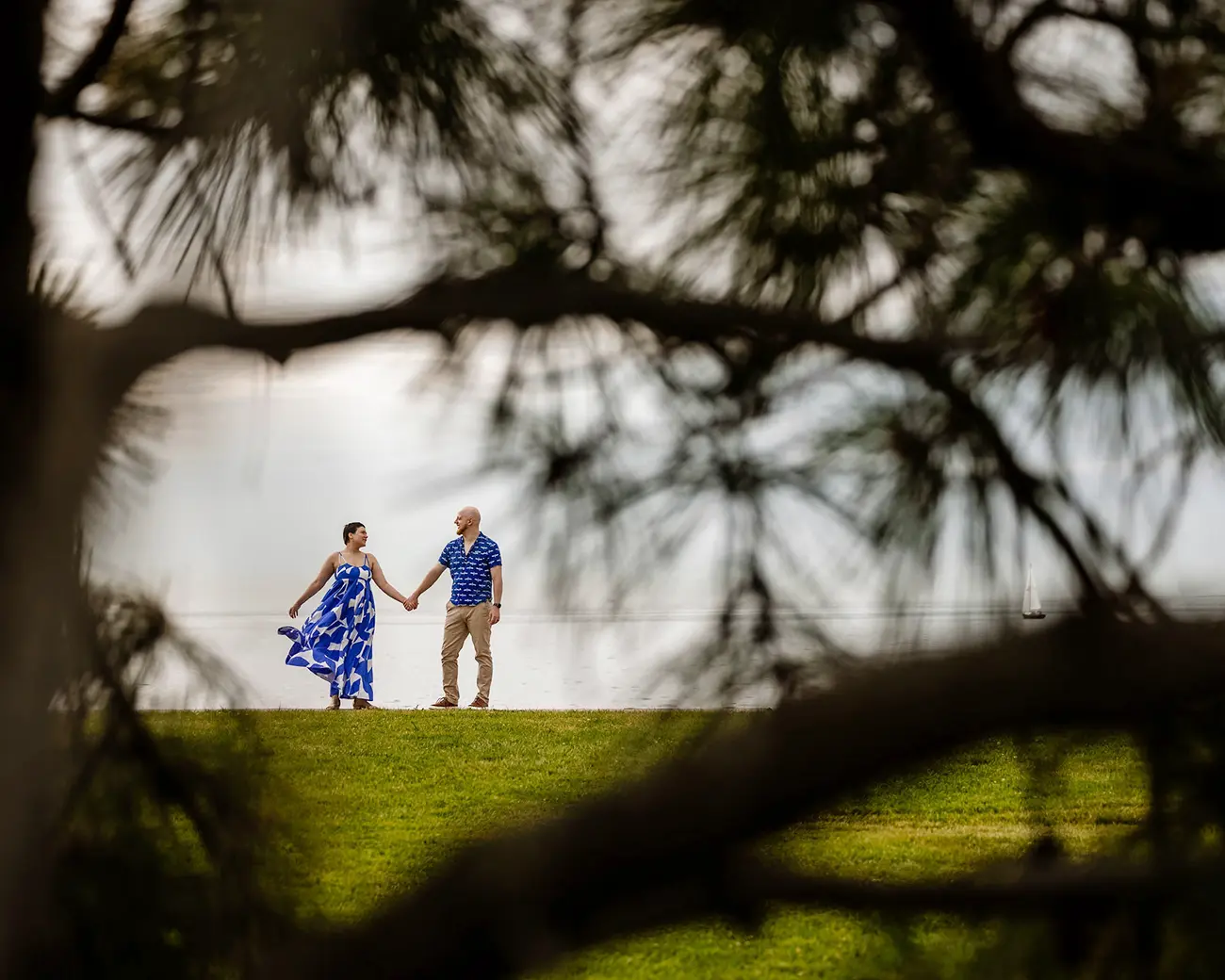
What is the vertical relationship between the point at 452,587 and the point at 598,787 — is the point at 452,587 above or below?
above

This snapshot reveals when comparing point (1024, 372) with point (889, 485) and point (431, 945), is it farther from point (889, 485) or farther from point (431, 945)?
point (431, 945)

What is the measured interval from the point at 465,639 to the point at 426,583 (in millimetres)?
494

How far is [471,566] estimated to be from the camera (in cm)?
88

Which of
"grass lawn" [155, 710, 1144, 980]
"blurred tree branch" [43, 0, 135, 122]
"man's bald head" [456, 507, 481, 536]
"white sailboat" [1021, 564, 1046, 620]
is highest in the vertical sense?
"blurred tree branch" [43, 0, 135, 122]

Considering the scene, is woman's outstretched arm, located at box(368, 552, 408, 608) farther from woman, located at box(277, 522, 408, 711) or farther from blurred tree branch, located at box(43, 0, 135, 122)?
blurred tree branch, located at box(43, 0, 135, 122)

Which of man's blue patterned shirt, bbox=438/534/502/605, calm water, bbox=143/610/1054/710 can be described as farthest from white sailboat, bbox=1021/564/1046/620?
man's blue patterned shirt, bbox=438/534/502/605

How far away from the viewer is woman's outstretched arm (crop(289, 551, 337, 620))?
2.31ft

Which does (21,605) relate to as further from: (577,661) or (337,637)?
(337,637)

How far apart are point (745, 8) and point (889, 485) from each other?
1.07 feet

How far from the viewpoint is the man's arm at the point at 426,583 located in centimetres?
77

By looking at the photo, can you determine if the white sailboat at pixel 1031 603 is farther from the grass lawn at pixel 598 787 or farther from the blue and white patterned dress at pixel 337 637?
the blue and white patterned dress at pixel 337 637

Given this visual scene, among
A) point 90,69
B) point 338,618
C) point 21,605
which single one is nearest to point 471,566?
point 21,605

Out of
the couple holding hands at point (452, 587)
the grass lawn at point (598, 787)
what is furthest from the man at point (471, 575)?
the grass lawn at point (598, 787)

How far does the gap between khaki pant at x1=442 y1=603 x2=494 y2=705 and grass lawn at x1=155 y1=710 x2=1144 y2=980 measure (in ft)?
0.36
